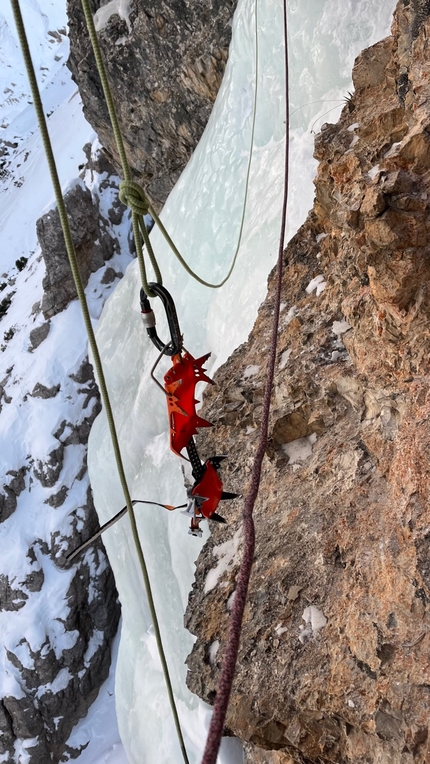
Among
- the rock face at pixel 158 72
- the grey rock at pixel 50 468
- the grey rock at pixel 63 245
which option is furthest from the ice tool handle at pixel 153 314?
the grey rock at pixel 63 245

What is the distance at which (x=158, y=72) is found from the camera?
666cm

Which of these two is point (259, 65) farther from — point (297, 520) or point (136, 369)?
point (297, 520)

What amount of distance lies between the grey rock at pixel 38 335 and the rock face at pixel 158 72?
20.5ft

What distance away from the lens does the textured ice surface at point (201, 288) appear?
4.11m

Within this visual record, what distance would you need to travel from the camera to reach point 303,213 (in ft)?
12.5

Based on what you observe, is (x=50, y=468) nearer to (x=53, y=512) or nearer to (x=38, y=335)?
(x=53, y=512)

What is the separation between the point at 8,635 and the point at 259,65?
11.4m

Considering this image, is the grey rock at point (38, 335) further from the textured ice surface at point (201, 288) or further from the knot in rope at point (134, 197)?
the knot in rope at point (134, 197)

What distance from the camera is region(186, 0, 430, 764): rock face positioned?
1.70 metres

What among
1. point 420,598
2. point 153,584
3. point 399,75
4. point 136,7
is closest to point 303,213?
point 399,75

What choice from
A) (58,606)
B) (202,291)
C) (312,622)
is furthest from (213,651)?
(58,606)

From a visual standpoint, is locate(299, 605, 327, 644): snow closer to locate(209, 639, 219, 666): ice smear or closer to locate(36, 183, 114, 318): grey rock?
locate(209, 639, 219, 666): ice smear

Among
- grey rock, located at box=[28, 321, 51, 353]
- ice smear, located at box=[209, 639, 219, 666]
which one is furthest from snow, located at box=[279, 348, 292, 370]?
grey rock, located at box=[28, 321, 51, 353]

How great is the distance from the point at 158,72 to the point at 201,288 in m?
3.60
